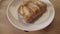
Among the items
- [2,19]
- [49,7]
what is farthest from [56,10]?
[2,19]

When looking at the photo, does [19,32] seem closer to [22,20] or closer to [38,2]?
[22,20]

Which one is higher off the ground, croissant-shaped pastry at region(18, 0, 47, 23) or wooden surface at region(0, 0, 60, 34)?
croissant-shaped pastry at region(18, 0, 47, 23)

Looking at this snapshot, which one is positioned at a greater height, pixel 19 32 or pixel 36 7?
pixel 36 7

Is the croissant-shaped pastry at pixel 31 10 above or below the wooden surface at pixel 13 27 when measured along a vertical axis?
above
